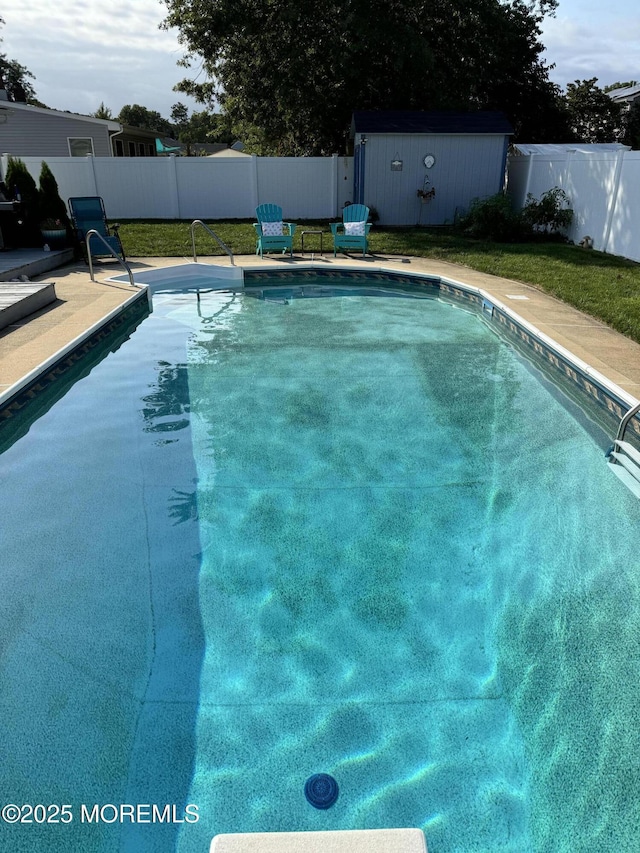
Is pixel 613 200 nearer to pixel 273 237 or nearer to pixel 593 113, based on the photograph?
pixel 273 237

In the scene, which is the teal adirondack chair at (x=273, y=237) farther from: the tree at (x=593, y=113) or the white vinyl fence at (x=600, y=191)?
the tree at (x=593, y=113)

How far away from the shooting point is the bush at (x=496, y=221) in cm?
1277

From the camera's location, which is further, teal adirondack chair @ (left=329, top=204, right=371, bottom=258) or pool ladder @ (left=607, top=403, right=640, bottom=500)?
teal adirondack chair @ (left=329, top=204, right=371, bottom=258)

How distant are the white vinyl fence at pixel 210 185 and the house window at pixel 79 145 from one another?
4.94 meters

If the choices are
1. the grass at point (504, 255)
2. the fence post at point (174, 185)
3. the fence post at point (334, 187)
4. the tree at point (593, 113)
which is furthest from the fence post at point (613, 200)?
the tree at point (593, 113)

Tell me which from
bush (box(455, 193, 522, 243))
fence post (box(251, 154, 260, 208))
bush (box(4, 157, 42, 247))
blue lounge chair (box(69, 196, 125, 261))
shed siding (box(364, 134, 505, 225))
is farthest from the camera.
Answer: fence post (box(251, 154, 260, 208))

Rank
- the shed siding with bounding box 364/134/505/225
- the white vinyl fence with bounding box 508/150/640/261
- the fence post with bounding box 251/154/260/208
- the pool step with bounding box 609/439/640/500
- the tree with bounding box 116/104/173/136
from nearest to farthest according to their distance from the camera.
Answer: the pool step with bounding box 609/439/640/500, the white vinyl fence with bounding box 508/150/640/261, the shed siding with bounding box 364/134/505/225, the fence post with bounding box 251/154/260/208, the tree with bounding box 116/104/173/136

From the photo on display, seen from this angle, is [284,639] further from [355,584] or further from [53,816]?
[53,816]

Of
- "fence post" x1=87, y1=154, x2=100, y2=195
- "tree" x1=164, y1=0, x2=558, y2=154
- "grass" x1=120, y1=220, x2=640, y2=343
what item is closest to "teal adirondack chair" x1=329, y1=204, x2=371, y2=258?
"grass" x1=120, y1=220, x2=640, y2=343

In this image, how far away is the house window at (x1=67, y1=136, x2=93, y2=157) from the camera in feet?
62.6

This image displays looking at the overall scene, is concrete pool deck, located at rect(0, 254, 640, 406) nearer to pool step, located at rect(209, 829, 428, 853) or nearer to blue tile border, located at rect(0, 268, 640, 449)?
blue tile border, located at rect(0, 268, 640, 449)

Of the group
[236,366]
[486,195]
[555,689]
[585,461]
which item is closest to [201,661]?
[555,689]

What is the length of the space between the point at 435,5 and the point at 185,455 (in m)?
16.8

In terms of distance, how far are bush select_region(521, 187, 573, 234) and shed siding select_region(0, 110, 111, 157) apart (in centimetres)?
1365
